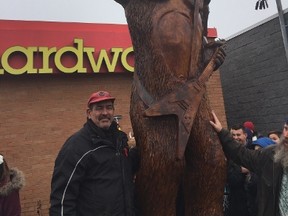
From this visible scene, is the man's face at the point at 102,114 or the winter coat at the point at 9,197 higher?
the man's face at the point at 102,114

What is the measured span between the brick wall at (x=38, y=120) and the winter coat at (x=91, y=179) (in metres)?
4.70

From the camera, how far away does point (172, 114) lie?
2.26m

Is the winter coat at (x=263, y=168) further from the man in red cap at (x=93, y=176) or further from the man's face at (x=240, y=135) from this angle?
the man's face at (x=240, y=135)

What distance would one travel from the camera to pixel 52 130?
672 centimetres

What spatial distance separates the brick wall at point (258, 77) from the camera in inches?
305

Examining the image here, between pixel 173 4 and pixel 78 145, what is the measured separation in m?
1.19

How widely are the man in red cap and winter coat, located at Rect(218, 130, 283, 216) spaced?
0.80m

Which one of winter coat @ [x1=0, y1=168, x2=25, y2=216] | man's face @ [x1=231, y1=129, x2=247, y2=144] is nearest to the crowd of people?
winter coat @ [x1=0, y1=168, x2=25, y2=216]

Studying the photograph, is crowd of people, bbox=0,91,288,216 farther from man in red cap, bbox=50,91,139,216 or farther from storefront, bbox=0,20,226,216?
storefront, bbox=0,20,226,216

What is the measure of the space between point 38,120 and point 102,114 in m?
4.77

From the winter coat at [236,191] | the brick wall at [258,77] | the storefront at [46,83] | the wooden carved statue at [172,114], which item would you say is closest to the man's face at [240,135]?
the winter coat at [236,191]

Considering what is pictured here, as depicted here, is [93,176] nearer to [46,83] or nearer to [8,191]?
[8,191]

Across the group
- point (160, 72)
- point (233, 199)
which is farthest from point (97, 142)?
point (233, 199)

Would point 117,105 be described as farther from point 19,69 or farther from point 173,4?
point 173,4
